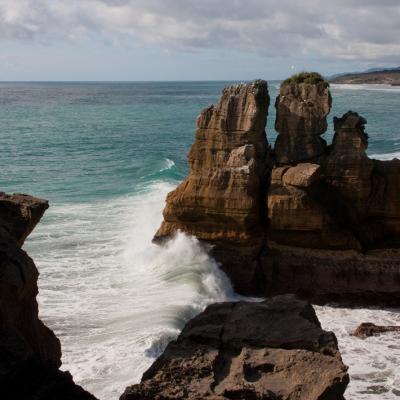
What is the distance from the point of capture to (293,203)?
20469 millimetres

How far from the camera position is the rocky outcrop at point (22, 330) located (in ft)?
21.0

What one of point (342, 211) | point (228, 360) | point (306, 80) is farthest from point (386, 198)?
point (228, 360)

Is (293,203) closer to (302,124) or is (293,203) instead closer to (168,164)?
(302,124)

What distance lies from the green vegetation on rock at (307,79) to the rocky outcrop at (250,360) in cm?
1529

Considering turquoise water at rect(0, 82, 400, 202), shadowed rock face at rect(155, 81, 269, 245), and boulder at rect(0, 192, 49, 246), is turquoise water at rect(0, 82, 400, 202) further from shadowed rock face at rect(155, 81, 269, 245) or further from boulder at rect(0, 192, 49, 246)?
boulder at rect(0, 192, 49, 246)

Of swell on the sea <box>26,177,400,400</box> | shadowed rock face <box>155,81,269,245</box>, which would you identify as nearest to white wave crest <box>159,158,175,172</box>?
swell on the sea <box>26,177,400,400</box>

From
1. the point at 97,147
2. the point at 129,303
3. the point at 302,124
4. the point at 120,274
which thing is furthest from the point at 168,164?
the point at 129,303

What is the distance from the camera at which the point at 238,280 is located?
70.2 feet

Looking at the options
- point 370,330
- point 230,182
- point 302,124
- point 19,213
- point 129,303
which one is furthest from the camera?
point 302,124

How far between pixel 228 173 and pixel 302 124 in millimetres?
3101

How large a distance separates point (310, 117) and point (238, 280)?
5.82m

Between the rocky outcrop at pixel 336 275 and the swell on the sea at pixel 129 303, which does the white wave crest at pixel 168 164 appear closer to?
the swell on the sea at pixel 129 303

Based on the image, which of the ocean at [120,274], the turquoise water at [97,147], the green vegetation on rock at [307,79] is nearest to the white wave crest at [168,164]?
the ocean at [120,274]

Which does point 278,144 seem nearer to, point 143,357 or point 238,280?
point 238,280
